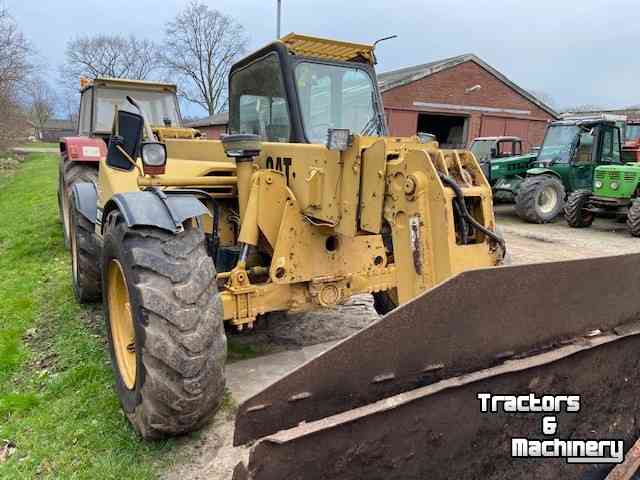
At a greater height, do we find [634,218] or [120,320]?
[120,320]

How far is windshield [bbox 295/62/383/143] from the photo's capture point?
3543mm

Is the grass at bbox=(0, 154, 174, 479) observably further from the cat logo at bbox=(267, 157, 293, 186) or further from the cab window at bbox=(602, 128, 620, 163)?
the cab window at bbox=(602, 128, 620, 163)

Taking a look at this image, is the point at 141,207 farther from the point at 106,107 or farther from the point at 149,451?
the point at 106,107

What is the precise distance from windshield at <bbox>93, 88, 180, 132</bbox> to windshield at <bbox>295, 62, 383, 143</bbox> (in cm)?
466

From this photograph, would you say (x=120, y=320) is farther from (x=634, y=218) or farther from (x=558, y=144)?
(x=558, y=144)

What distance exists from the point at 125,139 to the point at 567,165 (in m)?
12.3

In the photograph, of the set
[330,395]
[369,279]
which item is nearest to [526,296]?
[330,395]

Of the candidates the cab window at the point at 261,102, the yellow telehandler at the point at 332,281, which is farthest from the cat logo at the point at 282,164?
the cab window at the point at 261,102

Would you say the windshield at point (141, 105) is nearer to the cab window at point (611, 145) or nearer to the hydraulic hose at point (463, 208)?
the hydraulic hose at point (463, 208)

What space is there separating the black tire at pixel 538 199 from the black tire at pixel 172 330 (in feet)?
36.7

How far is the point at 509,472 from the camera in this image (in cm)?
201

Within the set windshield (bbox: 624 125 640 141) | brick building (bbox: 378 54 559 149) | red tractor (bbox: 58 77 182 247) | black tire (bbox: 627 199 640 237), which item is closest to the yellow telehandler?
Answer: red tractor (bbox: 58 77 182 247)

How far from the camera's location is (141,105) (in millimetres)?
8000

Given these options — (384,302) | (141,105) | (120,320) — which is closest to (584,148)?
(141,105)
